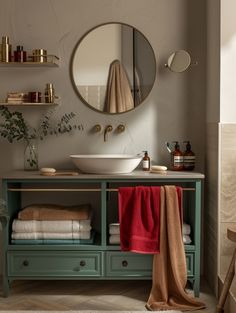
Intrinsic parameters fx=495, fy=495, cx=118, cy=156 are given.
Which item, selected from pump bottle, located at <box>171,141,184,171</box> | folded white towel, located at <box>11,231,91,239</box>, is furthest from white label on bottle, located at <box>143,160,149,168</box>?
folded white towel, located at <box>11,231,91,239</box>

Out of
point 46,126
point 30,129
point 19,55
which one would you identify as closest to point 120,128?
point 46,126

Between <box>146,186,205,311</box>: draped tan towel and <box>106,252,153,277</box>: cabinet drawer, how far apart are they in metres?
0.09

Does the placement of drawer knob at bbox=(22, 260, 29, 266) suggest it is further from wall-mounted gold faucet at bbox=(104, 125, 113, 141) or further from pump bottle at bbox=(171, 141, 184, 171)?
pump bottle at bbox=(171, 141, 184, 171)

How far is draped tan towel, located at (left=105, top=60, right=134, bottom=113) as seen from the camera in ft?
11.7

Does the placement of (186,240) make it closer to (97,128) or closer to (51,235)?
(51,235)

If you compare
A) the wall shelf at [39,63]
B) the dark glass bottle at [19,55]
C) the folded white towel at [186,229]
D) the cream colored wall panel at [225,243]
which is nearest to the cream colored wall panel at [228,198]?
the cream colored wall panel at [225,243]

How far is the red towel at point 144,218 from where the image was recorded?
3.12 meters

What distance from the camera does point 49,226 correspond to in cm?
321

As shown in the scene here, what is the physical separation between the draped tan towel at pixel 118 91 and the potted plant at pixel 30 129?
282 millimetres

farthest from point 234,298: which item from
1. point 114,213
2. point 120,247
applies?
point 114,213

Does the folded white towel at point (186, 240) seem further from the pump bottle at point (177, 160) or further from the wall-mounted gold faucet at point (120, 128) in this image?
the wall-mounted gold faucet at point (120, 128)

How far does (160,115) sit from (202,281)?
124cm

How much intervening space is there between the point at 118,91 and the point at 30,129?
70 cm

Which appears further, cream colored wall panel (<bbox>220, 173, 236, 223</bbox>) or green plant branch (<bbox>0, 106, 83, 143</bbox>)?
green plant branch (<bbox>0, 106, 83, 143</bbox>)
